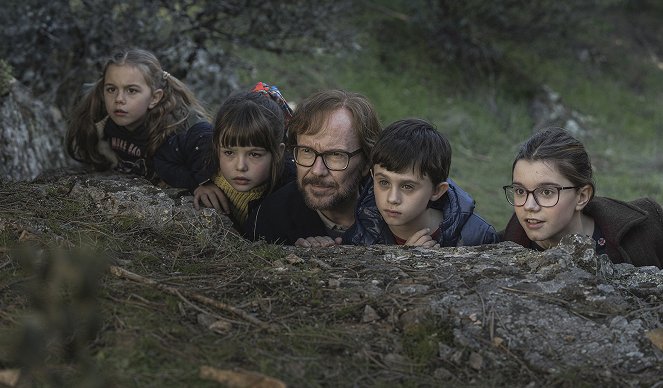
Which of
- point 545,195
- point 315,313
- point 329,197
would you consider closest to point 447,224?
point 545,195

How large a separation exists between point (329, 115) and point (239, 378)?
2.23 meters

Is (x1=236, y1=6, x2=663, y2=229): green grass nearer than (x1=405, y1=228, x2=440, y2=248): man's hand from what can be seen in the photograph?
No

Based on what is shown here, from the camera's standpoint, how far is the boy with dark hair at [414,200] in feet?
13.7

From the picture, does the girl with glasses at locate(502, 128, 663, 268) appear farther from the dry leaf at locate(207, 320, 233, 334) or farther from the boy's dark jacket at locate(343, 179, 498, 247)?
the dry leaf at locate(207, 320, 233, 334)

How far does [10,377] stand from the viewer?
2.46m

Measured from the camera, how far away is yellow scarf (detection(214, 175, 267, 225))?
4.91 m

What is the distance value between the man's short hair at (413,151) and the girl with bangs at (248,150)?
2.52ft

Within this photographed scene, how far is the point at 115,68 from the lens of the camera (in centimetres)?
563

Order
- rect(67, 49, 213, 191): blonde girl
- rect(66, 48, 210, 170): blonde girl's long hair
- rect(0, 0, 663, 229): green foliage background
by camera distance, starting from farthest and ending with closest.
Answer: rect(0, 0, 663, 229): green foliage background < rect(66, 48, 210, 170): blonde girl's long hair < rect(67, 49, 213, 191): blonde girl

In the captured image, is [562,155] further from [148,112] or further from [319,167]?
[148,112]

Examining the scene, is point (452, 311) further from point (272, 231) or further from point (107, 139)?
point (107, 139)

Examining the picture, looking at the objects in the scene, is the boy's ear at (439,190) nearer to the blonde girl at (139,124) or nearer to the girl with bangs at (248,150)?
the girl with bangs at (248,150)

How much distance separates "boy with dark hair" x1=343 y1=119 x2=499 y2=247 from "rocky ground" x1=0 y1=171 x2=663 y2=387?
1.26ft

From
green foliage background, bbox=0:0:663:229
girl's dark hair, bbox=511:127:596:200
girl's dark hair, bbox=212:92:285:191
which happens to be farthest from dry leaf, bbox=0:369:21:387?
green foliage background, bbox=0:0:663:229
